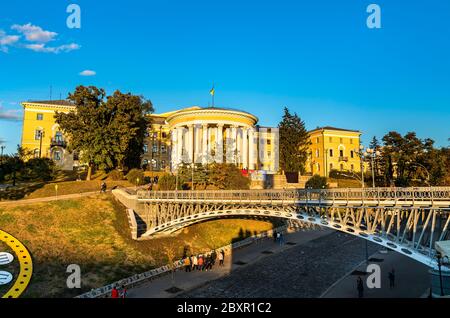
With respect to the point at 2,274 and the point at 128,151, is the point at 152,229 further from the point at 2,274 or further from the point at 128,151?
the point at 128,151

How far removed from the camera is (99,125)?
5772 cm

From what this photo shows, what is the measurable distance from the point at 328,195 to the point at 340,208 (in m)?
1.54

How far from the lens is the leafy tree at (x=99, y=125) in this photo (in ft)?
182

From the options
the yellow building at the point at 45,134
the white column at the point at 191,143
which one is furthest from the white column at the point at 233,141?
the yellow building at the point at 45,134

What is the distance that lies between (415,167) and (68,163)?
7123cm

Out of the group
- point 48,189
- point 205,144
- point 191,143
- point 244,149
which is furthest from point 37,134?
point 244,149

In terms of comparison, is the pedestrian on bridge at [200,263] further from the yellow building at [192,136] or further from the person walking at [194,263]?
the yellow building at [192,136]

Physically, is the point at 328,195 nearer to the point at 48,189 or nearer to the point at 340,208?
the point at 340,208

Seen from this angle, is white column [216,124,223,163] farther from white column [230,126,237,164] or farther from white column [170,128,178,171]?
white column [170,128,178,171]

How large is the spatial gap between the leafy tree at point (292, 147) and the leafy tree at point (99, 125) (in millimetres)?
36714

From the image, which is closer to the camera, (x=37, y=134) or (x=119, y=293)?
(x=119, y=293)

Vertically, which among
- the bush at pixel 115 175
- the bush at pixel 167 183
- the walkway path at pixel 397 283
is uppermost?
the bush at pixel 115 175

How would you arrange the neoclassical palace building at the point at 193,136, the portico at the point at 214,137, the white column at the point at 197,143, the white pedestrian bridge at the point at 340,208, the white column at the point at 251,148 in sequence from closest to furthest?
the white pedestrian bridge at the point at 340,208, the white column at the point at 197,143, the portico at the point at 214,137, the neoclassical palace building at the point at 193,136, the white column at the point at 251,148
